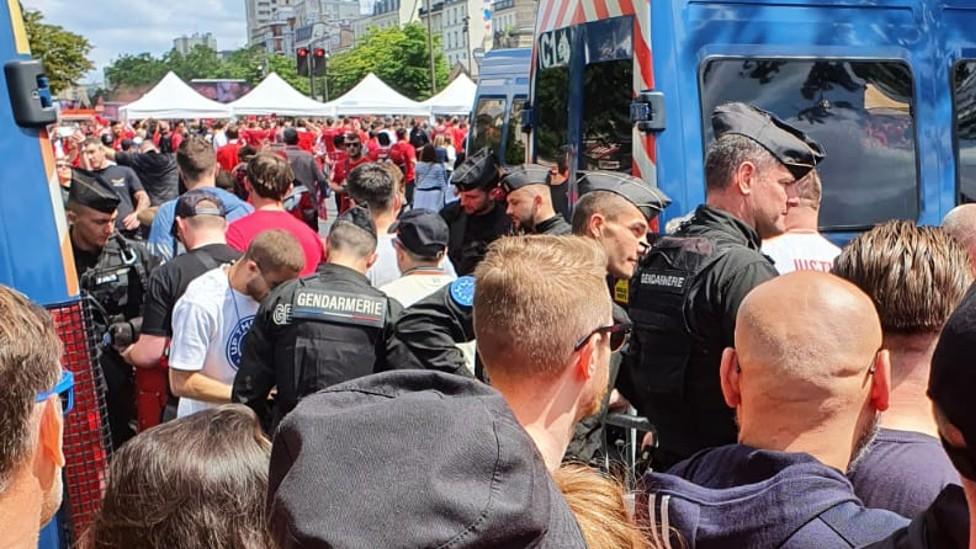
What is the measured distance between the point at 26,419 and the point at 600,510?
3.12ft

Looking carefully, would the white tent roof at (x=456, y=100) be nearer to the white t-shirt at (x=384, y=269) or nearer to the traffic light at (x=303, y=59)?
the traffic light at (x=303, y=59)

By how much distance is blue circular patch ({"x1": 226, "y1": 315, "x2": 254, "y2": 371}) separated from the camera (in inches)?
160

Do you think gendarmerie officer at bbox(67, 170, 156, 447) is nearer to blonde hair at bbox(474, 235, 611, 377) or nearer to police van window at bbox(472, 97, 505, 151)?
blonde hair at bbox(474, 235, 611, 377)

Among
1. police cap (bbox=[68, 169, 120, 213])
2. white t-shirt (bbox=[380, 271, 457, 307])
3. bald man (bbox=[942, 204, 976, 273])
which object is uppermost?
police cap (bbox=[68, 169, 120, 213])

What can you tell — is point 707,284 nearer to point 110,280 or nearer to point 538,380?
point 538,380

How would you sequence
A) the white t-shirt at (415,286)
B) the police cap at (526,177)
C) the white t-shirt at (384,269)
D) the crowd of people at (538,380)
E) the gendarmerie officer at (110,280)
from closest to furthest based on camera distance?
the crowd of people at (538,380) → the white t-shirt at (415,286) → the gendarmerie officer at (110,280) → the white t-shirt at (384,269) → the police cap at (526,177)

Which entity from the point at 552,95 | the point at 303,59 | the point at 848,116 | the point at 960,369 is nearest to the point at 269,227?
the point at 552,95

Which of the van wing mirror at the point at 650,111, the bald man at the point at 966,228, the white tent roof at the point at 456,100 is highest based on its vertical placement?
the white tent roof at the point at 456,100

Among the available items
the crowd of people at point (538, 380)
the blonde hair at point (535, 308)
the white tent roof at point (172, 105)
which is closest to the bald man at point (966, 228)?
the crowd of people at point (538, 380)

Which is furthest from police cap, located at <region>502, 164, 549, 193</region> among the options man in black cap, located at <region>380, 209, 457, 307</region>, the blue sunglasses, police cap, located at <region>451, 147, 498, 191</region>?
the blue sunglasses

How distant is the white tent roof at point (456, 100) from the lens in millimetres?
29438

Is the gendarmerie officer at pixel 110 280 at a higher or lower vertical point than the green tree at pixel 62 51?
lower

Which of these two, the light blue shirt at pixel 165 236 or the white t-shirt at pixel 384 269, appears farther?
the light blue shirt at pixel 165 236

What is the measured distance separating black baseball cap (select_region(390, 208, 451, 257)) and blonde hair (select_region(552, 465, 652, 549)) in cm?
266
